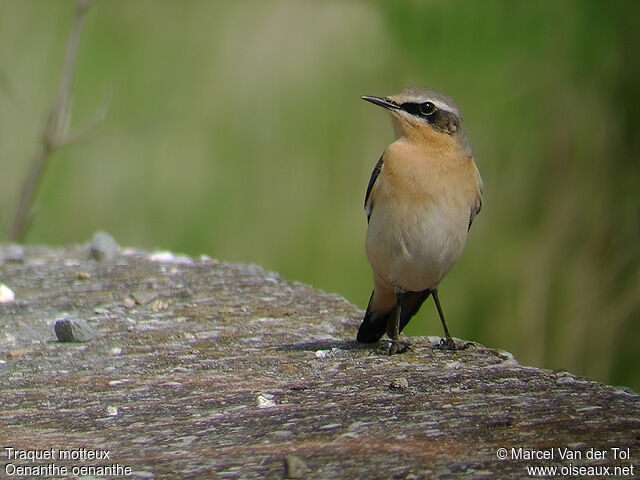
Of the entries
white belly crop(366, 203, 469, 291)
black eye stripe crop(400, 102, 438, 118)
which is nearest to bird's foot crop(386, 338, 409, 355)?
white belly crop(366, 203, 469, 291)

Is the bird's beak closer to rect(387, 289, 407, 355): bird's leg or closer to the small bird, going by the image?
the small bird

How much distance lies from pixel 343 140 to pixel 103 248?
51.5 inches

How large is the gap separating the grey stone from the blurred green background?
17 centimetres

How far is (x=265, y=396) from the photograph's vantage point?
376cm

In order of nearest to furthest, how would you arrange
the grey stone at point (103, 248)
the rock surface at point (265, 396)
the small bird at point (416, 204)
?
the rock surface at point (265, 396) → the small bird at point (416, 204) → the grey stone at point (103, 248)

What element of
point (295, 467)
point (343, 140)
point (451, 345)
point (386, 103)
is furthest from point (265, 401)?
point (343, 140)

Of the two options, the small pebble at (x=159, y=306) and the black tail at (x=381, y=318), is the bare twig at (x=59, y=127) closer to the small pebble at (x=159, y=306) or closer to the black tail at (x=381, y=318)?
the small pebble at (x=159, y=306)

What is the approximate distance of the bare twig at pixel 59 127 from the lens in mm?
5895

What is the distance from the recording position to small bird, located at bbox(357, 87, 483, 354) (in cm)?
443

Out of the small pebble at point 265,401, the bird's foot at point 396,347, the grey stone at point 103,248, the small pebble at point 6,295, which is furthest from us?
the grey stone at point 103,248

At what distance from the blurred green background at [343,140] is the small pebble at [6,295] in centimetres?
98

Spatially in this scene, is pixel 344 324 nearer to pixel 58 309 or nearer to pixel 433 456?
pixel 58 309

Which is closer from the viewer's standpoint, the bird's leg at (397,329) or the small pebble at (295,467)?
the small pebble at (295,467)

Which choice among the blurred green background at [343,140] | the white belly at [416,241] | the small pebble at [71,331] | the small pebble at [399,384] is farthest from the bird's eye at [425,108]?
the small pebble at [71,331]
